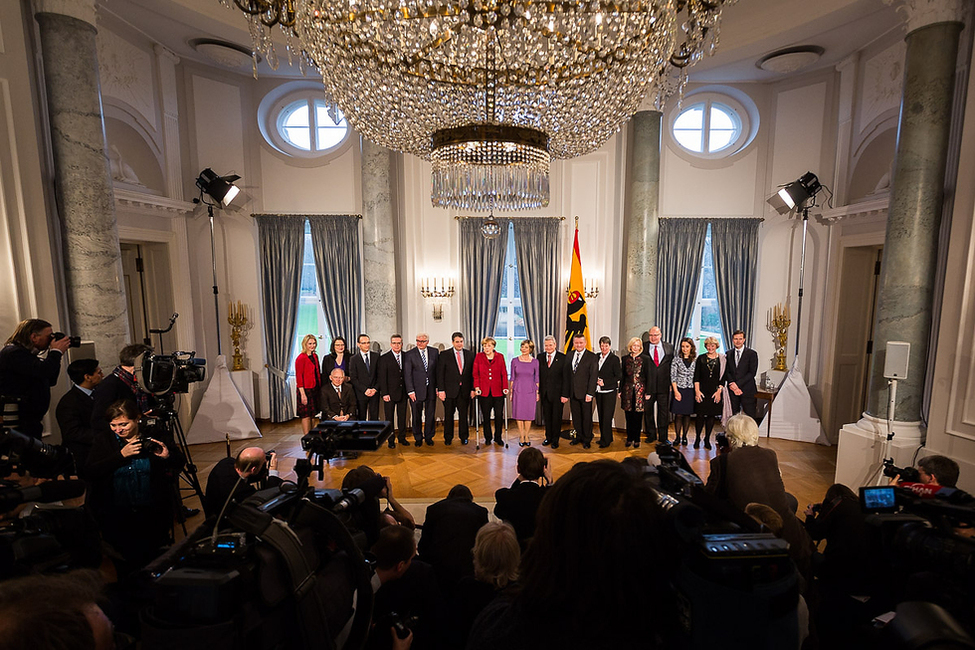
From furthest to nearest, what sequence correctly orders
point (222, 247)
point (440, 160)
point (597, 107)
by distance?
point (222, 247) < point (440, 160) < point (597, 107)

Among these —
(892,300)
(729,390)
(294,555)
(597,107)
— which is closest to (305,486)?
(294,555)

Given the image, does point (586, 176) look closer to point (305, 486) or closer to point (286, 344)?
point (286, 344)

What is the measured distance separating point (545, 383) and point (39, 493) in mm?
4682

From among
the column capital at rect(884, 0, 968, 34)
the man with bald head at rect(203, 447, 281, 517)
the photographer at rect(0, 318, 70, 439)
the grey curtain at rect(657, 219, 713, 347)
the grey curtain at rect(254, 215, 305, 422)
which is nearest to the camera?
the man with bald head at rect(203, 447, 281, 517)

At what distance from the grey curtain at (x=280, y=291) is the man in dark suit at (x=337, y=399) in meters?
1.51

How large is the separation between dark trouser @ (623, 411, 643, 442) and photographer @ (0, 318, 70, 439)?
5.15 metres

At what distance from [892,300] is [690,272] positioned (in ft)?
8.77

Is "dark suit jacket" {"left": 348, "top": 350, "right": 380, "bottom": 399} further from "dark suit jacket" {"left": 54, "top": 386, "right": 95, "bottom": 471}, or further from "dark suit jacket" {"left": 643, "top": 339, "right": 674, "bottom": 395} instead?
"dark suit jacket" {"left": 643, "top": 339, "right": 674, "bottom": 395}

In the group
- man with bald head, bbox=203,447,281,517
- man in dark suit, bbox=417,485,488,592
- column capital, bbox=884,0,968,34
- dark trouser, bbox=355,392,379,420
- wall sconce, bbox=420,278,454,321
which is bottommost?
→ dark trouser, bbox=355,392,379,420

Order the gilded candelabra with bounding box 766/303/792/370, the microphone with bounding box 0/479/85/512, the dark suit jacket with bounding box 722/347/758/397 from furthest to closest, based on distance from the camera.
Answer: the gilded candelabra with bounding box 766/303/792/370
the dark suit jacket with bounding box 722/347/758/397
the microphone with bounding box 0/479/85/512

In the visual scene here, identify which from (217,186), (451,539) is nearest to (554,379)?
(451,539)

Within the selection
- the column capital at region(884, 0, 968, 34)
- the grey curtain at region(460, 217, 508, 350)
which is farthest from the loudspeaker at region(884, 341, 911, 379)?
the grey curtain at region(460, 217, 508, 350)

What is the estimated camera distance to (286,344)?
654cm

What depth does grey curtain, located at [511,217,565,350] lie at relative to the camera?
6.47m
